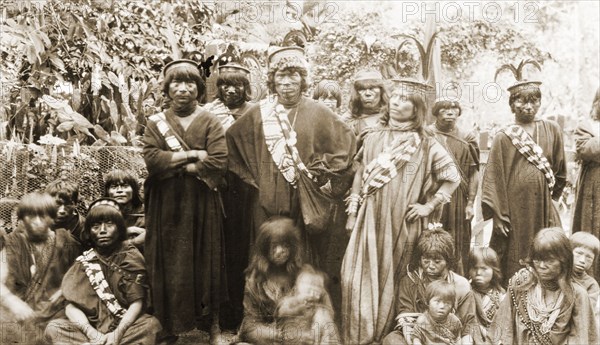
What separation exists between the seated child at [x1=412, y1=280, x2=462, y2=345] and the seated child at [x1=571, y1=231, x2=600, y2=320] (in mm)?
891

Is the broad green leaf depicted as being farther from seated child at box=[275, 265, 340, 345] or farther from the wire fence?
seated child at box=[275, 265, 340, 345]

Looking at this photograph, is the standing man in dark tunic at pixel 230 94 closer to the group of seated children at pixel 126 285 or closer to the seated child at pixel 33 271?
the group of seated children at pixel 126 285

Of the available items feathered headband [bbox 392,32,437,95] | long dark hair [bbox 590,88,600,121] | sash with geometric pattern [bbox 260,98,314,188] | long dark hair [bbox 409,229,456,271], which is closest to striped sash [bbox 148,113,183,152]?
sash with geometric pattern [bbox 260,98,314,188]

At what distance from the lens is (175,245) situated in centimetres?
566

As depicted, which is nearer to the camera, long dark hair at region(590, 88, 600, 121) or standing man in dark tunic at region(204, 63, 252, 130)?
standing man in dark tunic at region(204, 63, 252, 130)

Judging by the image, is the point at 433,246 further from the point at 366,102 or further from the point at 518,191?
the point at 366,102

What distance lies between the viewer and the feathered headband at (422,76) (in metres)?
5.86

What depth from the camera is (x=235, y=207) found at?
586 centimetres

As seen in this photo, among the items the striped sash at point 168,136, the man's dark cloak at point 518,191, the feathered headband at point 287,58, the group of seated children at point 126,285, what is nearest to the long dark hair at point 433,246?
the group of seated children at point 126,285

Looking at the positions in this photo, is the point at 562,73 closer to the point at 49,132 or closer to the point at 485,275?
the point at 485,275

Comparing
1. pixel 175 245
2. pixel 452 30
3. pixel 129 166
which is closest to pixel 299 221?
pixel 175 245

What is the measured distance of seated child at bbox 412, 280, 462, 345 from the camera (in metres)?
5.84

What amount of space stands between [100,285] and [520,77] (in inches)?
125

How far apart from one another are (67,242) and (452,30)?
3.04m
